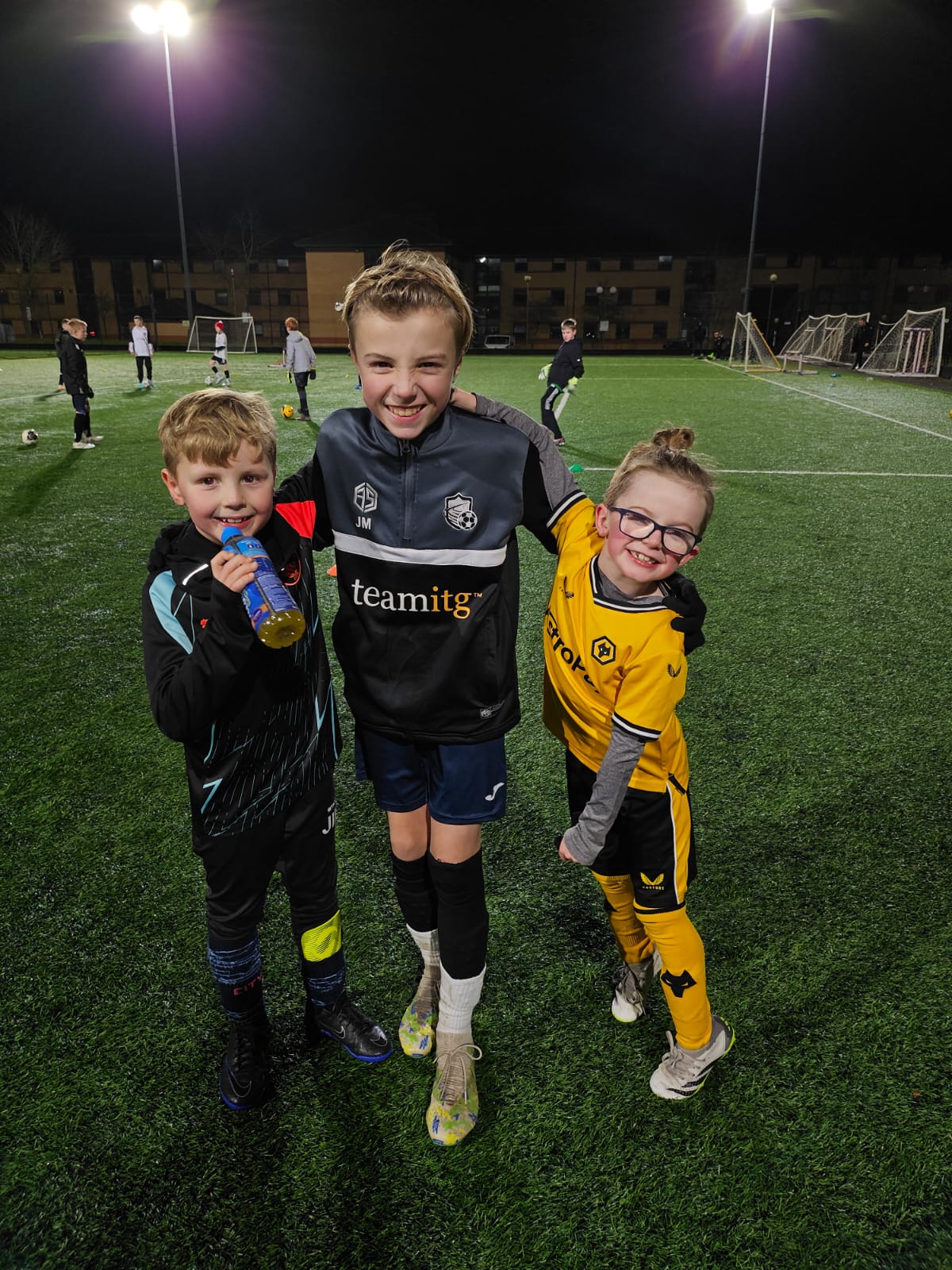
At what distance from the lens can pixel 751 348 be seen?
33281 mm

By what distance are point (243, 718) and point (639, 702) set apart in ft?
3.02

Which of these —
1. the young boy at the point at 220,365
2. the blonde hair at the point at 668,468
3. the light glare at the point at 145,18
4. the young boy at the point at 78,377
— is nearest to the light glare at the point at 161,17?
the light glare at the point at 145,18

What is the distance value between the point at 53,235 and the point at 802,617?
267ft

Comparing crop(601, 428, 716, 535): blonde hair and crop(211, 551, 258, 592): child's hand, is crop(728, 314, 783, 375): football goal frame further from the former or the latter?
crop(211, 551, 258, 592): child's hand

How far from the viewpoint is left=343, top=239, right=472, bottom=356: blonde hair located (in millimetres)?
1637

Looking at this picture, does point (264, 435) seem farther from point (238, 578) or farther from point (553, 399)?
point (553, 399)

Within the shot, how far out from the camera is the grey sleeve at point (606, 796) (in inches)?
70.4

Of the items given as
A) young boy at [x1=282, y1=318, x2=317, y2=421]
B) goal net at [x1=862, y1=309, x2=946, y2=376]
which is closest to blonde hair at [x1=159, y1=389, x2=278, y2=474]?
young boy at [x1=282, y1=318, x2=317, y2=421]

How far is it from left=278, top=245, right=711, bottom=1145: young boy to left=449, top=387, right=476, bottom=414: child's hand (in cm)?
3

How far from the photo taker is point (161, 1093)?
2.03 m

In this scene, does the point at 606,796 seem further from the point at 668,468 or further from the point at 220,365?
the point at 220,365

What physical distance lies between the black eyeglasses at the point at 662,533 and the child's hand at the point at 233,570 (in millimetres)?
874

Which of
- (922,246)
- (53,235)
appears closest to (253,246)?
(53,235)

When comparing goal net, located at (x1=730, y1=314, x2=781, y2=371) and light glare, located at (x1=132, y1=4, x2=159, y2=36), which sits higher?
light glare, located at (x1=132, y1=4, x2=159, y2=36)
